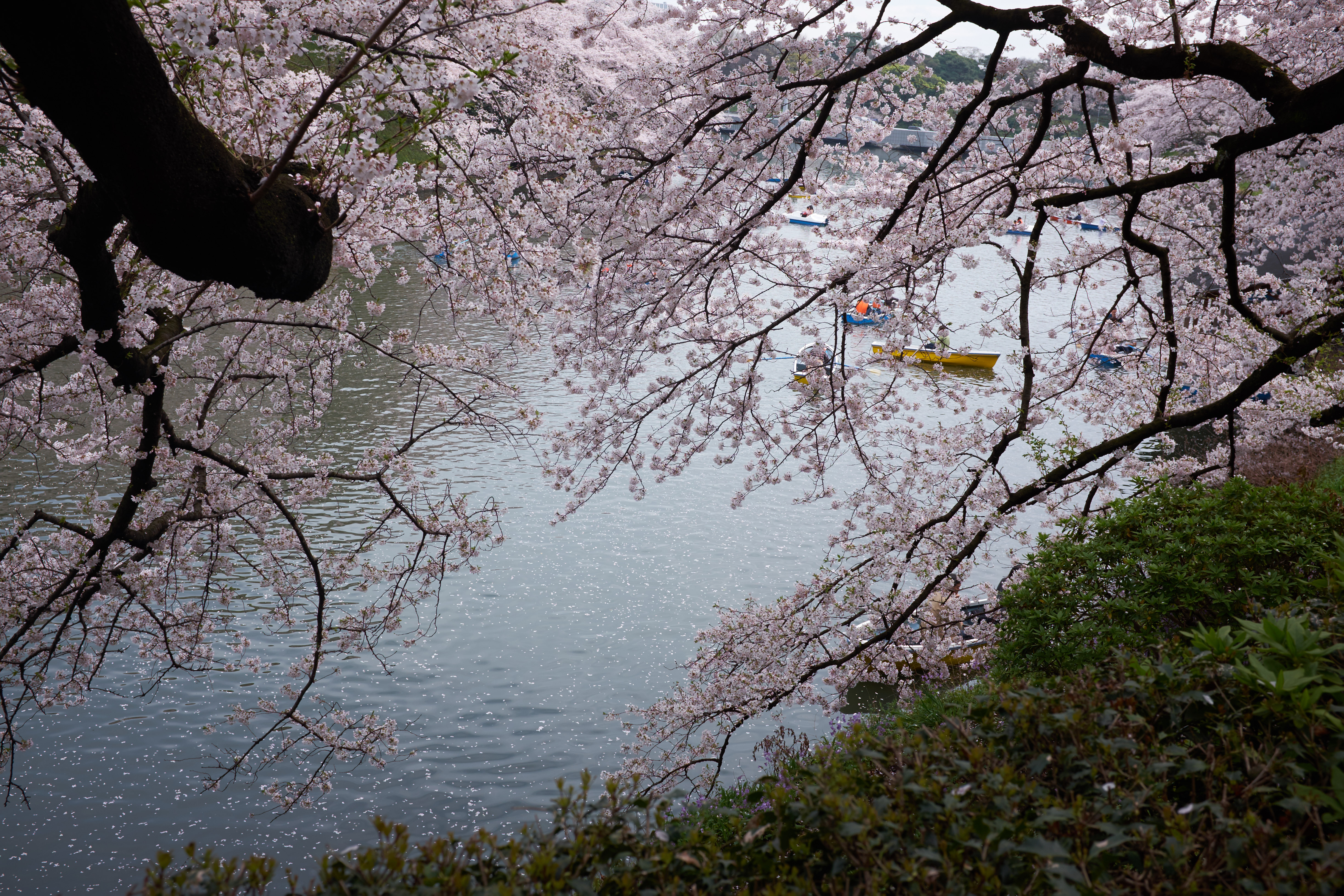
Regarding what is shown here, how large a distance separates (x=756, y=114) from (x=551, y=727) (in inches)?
231

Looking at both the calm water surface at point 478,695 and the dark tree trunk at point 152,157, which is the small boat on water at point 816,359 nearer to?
the dark tree trunk at point 152,157

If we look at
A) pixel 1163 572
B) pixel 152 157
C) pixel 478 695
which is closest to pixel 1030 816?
pixel 1163 572

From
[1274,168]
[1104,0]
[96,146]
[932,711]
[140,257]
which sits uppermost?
[1274,168]

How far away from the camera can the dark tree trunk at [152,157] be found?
2135mm

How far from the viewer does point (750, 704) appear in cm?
450

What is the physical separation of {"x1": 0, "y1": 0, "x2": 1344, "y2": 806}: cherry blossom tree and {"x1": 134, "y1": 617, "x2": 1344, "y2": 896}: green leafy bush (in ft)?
6.15

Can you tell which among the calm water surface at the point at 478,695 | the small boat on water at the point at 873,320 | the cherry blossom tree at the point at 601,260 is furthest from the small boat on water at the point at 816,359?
the calm water surface at the point at 478,695

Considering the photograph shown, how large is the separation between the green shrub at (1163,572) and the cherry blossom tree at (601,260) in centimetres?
41

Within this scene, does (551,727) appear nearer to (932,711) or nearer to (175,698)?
(175,698)

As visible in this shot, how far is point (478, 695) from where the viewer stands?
8141mm

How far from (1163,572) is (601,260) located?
11.6 feet

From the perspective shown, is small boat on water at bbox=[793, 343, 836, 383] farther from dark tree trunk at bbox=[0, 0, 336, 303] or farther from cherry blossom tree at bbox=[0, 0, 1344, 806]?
dark tree trunk at bbox=[0, 0, 336, 303]

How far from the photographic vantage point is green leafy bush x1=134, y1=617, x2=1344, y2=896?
1.52 metres

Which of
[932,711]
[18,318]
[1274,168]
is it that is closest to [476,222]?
[18,318]
